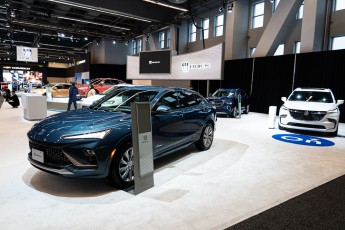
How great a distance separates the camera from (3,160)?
14.5 feet

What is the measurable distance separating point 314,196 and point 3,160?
503 centimetres

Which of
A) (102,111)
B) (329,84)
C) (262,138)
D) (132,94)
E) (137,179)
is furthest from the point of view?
(329,84)

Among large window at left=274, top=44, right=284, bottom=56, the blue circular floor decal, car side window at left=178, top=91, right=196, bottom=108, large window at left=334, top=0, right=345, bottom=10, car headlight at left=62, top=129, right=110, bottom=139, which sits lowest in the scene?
the blue circular floor decal

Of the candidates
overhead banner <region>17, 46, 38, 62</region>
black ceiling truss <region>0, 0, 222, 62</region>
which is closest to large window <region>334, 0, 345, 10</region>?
black ceiling truss <region>0, 0, 222, 62</region>

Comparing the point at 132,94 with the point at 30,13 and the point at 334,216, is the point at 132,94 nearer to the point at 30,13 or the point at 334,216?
the point at 334,216

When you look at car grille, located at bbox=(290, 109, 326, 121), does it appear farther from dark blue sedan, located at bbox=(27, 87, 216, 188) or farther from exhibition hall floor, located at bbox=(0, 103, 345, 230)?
dark blue sedan, located at bbox=(27, 87, 216, 188)

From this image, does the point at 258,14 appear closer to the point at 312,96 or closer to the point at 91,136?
the point at 312,96

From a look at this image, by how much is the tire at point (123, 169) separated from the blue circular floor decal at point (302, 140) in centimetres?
486

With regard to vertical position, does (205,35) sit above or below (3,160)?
above

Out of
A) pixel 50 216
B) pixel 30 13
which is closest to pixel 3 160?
pixel 50 216

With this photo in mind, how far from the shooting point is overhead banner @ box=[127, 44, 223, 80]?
12.9 meters

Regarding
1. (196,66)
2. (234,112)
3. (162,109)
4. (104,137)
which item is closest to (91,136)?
(104,137)

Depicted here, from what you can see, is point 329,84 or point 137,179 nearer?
point 137,179

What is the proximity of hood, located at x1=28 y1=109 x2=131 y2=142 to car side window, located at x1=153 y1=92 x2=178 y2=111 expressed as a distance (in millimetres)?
754
